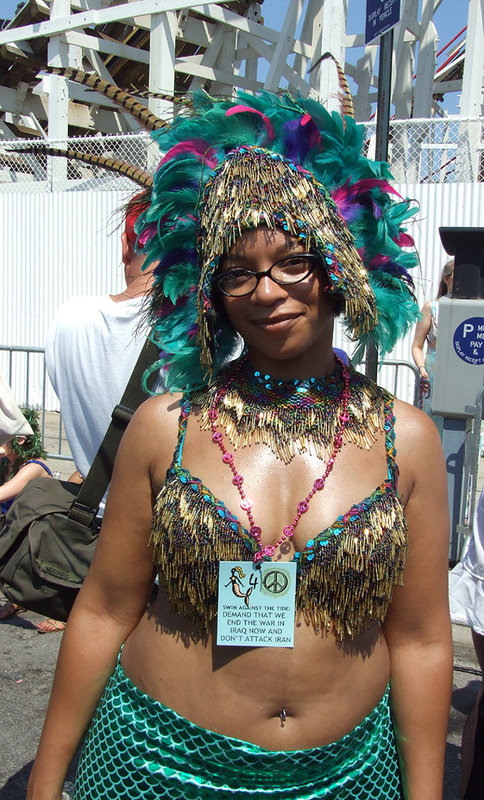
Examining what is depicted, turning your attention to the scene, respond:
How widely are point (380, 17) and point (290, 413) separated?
278 centimetres

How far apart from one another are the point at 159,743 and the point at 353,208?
1209 mm

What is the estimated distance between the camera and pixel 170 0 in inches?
481

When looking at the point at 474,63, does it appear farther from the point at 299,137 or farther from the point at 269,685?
the point at 269,685

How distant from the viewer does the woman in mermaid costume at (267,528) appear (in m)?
1.50

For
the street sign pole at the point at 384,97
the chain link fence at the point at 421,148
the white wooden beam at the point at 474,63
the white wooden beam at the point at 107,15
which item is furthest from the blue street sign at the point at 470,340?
the white wooden beam at the point at 107,15

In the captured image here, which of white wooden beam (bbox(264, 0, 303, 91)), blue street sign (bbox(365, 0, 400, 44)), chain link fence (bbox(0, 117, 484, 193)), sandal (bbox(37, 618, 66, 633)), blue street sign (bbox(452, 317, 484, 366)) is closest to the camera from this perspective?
blue street sign (bbox(365, 0, 400, 44))

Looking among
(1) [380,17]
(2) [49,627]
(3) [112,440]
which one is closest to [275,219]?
(3) [112,440]

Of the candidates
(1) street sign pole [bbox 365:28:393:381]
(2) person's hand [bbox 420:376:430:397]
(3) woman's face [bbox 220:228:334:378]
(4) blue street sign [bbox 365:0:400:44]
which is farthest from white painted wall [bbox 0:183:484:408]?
(3) woman's face [bbox 220:228:334:378]

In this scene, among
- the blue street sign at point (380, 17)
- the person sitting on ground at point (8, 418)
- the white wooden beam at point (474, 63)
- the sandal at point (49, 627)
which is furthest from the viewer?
the white wooden beam at point (474, 63)

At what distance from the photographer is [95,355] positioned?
8.77ft

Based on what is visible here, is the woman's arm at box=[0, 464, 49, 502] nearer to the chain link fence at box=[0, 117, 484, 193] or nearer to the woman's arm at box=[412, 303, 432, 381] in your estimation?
the woman's arm at box=[412, 303, 432, 381]

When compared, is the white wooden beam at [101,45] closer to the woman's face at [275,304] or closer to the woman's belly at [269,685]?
the woman's face at [275,304]

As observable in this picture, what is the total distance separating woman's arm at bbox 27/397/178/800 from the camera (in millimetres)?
1629

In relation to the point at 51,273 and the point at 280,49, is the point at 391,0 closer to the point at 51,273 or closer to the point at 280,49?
the point at 51,273
